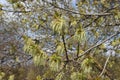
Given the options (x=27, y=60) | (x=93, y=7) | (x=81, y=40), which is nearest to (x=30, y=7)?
(x=27, y=60)

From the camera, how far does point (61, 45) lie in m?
3.56

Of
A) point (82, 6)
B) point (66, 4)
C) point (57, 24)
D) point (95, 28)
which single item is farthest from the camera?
point (66, 4)

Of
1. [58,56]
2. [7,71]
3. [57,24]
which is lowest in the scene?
[7,71]

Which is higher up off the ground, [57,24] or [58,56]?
[57,24]

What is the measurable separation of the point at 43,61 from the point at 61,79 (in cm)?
27

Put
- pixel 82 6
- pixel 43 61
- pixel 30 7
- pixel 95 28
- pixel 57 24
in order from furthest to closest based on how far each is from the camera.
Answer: pixel 82 6 → pixel 30 7 → pixel 95 28 → pixel 43 61 → pixel 57 24

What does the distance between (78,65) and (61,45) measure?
0.28 meters

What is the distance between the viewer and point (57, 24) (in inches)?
124

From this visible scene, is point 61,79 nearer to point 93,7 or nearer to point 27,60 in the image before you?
point 27,60

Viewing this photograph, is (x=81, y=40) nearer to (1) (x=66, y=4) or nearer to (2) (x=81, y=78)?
(2) (x=81, y=78)

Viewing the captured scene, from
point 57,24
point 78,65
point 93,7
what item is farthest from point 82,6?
point 57,24

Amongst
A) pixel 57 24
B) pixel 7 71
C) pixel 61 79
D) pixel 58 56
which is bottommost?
pixel 7 71

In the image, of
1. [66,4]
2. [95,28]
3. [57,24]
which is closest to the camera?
[57,24]

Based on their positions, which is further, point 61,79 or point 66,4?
point 66,4
